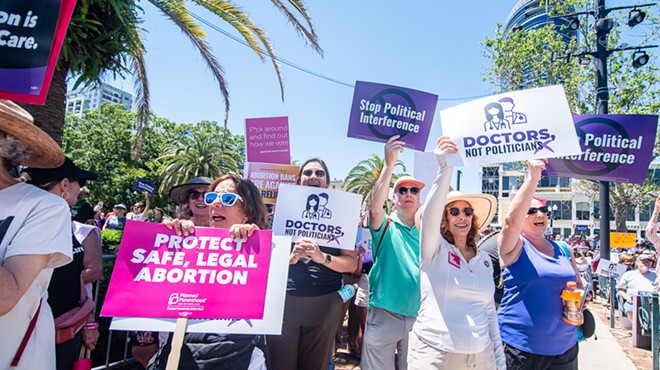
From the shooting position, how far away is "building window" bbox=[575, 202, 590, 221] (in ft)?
194

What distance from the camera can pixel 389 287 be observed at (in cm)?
330

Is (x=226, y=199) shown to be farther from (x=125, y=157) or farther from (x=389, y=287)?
(x=125, y=157)

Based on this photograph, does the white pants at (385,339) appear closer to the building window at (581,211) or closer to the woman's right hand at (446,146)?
the woman's right hand at (446,146)

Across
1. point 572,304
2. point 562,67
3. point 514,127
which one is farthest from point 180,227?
point 562,67

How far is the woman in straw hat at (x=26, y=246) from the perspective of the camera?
4.97 ft

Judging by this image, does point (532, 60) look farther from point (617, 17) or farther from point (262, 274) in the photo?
point (262, 274)

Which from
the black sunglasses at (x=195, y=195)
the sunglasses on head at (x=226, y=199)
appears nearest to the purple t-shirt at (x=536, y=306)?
the sunglasses on head at (x=226, y=199)

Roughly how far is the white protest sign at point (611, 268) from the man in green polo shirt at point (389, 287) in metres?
8.74

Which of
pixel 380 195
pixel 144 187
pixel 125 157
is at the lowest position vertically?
pixel 380 195

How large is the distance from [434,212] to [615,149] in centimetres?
267

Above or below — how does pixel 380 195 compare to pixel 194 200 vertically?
above

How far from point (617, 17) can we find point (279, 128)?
12753 mm

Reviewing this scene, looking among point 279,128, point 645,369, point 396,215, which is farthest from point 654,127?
point 279,128

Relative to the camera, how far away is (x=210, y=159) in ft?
113
